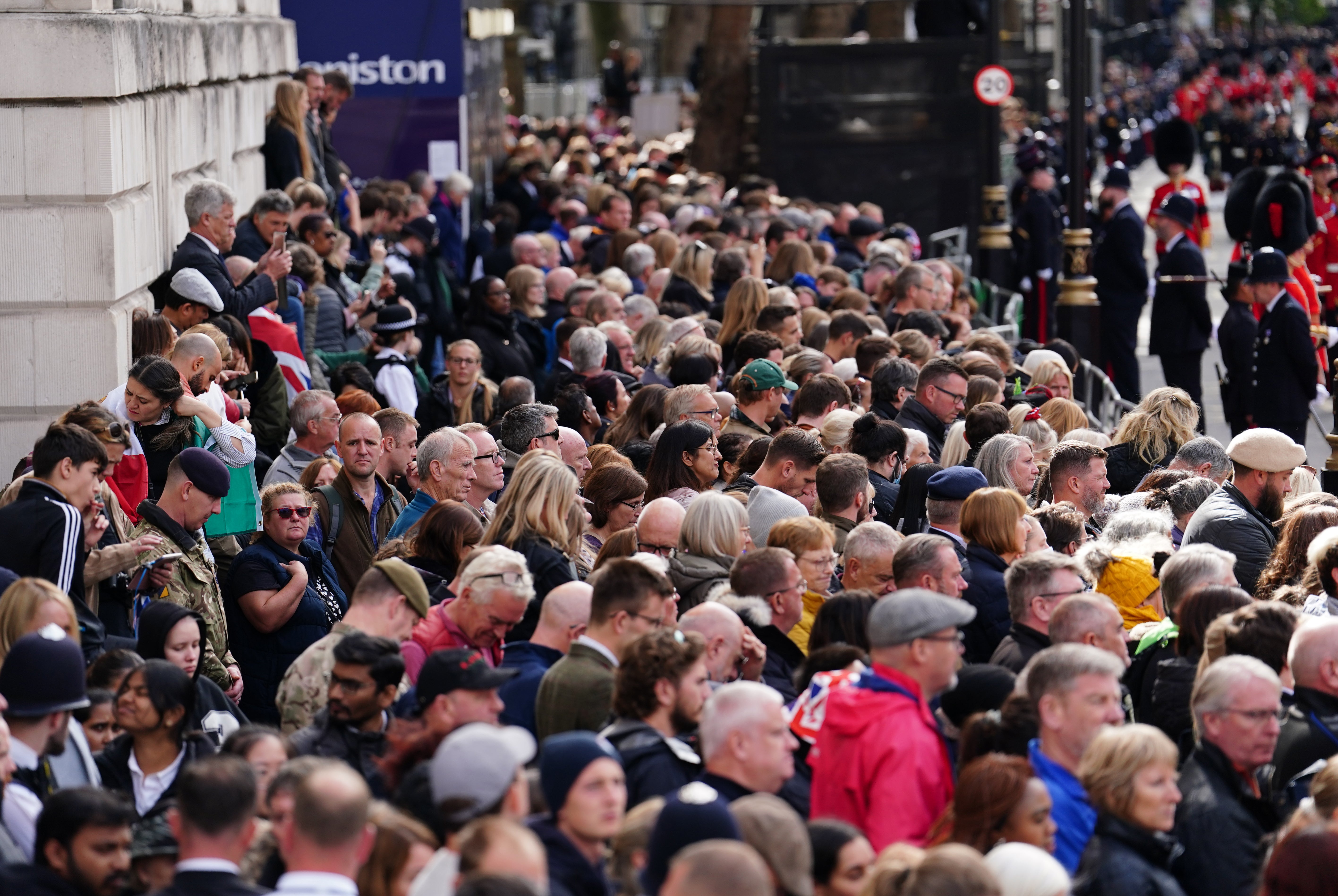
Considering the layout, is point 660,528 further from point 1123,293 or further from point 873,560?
point 1123,293

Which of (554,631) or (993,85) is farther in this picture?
(993,85)

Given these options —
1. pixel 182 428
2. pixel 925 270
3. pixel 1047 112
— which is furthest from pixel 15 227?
pixel 1047 112

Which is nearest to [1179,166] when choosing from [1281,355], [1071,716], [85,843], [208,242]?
[1281,355]

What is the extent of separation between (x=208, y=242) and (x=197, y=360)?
2413 mm

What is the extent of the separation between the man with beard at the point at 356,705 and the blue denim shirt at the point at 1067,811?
1.98 meters

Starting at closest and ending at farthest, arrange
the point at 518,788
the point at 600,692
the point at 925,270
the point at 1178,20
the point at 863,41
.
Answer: the point at 518,788, the point at 600,692, the point at 925,270, the point at 863,41, the point at 1178,20

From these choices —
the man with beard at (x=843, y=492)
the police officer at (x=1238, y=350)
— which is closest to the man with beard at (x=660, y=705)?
the man with beard at (x=843, y=492)

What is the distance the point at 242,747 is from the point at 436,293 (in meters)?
10.5

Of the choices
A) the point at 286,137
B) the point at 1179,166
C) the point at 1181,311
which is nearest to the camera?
the point at 286,137

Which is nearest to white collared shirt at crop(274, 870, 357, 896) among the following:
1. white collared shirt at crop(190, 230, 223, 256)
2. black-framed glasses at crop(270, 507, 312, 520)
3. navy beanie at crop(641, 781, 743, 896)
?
navy beanie at crop(641, 781, 743, 896)

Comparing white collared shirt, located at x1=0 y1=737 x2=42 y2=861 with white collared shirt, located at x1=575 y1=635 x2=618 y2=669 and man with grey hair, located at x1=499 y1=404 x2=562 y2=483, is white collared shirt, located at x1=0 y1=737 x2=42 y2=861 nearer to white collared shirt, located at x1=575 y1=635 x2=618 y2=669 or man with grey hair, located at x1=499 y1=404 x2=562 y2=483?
white collared shirt, located at x1=575 y1=635 x2=618 y2=669

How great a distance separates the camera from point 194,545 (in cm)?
773

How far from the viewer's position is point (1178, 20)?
91.4 metres

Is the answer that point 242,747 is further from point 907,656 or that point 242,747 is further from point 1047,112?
point 1047,112
